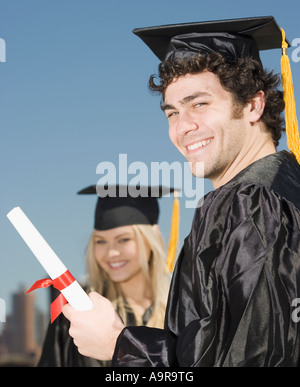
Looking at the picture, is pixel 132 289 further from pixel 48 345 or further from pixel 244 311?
pixel 244 311

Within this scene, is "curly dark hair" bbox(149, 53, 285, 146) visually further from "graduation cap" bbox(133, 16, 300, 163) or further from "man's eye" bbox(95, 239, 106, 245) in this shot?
"man's eye" bbox(95, 239, 106, 245)

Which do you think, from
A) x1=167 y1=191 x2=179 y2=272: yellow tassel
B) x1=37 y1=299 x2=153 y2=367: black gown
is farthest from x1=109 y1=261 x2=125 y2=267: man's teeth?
x1=37 y1=299 x2=153 y2=367: black gown

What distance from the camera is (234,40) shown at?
2.61 meters

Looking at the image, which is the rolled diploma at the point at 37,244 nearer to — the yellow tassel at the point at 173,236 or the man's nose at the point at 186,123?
the man's nose at the point at 186,123

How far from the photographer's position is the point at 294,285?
183 centimetres

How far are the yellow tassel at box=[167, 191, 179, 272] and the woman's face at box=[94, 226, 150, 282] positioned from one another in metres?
0.23

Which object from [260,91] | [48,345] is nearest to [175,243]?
[48,345]

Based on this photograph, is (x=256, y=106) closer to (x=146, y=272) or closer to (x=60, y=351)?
(x=146, y=272)

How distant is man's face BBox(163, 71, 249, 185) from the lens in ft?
7.52

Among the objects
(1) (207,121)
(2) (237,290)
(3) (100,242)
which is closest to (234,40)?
(1) (207,121)

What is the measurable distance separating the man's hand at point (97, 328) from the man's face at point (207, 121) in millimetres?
721

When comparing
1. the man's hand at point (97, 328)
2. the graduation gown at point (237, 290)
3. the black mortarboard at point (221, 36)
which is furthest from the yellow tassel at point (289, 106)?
the man's hand at point (97, 328)

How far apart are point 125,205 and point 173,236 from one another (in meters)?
0.57

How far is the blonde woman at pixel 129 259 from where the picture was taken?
520cm
